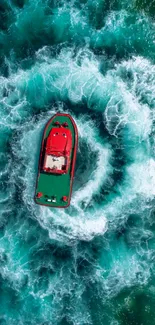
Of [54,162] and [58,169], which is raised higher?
[54,162]

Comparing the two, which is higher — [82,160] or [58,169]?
[82,160]

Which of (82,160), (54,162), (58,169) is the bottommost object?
(58,169)

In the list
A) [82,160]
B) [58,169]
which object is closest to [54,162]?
[58,169]

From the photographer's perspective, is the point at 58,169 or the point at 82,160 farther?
the point at 82,160

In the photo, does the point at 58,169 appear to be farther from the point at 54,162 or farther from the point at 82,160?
the point at 82,160

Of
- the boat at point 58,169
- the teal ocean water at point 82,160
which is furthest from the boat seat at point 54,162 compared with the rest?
the teal ocean water at point 82,160

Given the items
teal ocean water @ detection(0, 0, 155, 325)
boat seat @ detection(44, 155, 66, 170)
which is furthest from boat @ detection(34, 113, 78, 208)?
teal ocean water @ detection(0, 0, 155, 325)

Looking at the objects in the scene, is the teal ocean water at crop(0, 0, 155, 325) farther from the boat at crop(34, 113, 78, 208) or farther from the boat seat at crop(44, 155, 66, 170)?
the boat seat at crop(44, 155, 66, 170)
